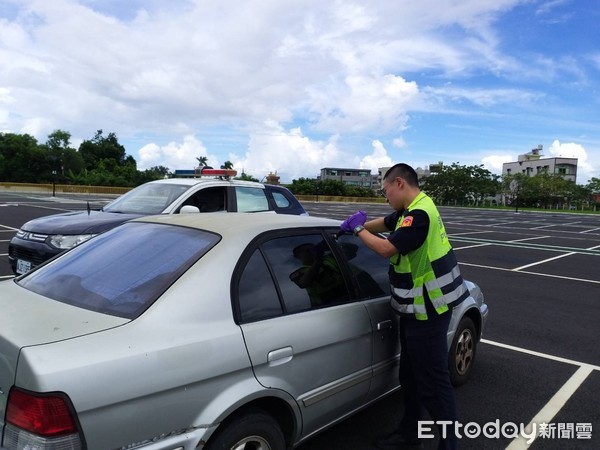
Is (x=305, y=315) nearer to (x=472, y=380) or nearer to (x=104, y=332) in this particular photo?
(x=104, y=332)

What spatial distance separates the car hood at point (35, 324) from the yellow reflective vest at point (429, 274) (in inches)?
63.8

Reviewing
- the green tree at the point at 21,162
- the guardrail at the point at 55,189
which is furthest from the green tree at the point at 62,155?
the guardrail at the point at 55,189

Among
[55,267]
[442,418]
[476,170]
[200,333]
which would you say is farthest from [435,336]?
[476,170]

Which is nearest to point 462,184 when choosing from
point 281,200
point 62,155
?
point 62,155

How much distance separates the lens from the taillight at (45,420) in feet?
5.45

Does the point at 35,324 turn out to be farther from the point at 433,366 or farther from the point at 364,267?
the point at 433,366

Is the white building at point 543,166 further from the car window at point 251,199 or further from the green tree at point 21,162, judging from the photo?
the car window at point 251,199

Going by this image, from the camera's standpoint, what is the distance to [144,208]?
6.39 m

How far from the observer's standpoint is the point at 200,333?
81.5 inches

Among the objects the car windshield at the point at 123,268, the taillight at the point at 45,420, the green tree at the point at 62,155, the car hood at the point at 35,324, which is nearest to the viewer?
the taillight at the point at 45,420

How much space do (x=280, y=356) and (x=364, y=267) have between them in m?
1.16

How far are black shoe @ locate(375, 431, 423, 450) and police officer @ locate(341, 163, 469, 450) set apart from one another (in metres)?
0.28

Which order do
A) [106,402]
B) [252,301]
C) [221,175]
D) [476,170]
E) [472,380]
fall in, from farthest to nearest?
[476,170] → [221,175] → [472,380] → [252,301] → [106,402]

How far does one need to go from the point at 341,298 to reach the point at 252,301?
728 mm
